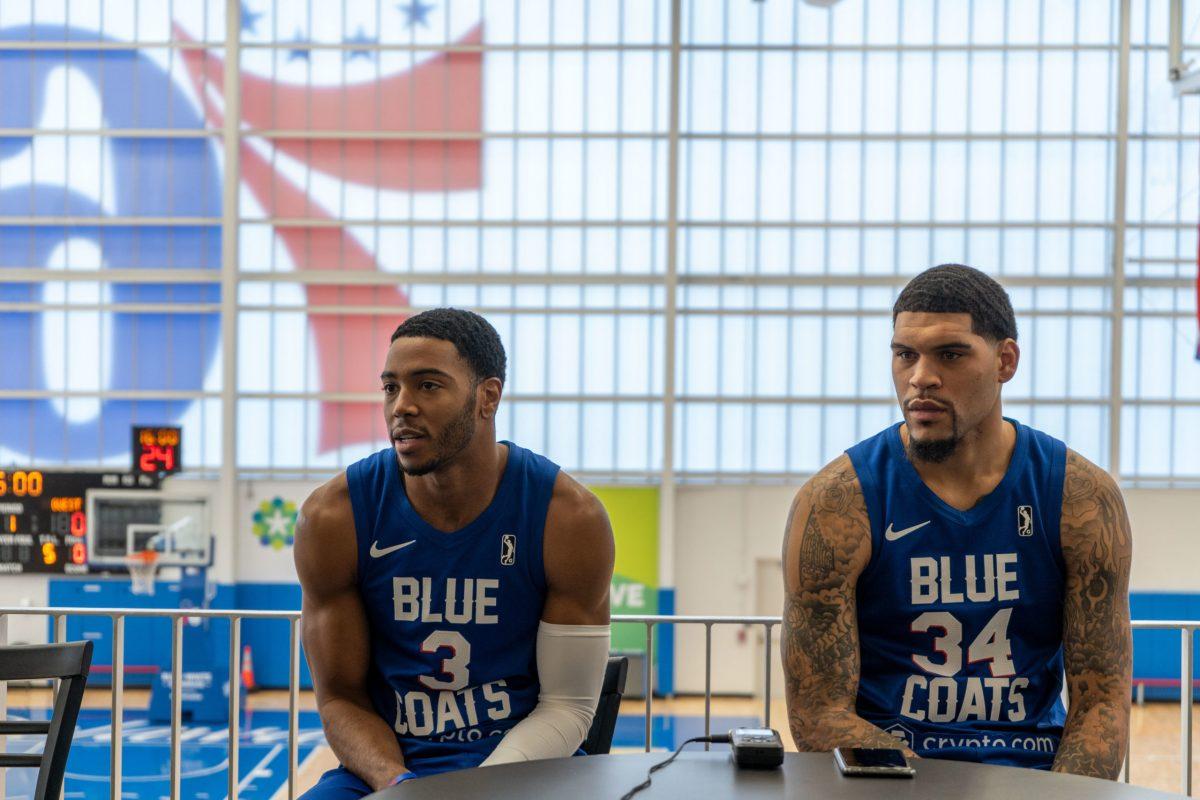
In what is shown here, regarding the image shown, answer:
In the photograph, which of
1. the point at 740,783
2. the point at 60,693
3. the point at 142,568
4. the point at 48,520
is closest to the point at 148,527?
the point at 142,568

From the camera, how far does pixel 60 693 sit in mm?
2332

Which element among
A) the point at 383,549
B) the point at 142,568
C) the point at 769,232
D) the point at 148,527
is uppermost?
the point at 769,232

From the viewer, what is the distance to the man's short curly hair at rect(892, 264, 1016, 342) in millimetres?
2328

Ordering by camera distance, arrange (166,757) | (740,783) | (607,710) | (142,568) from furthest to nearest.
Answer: (142,568)
(166,757)
(607,710)
(740,783)

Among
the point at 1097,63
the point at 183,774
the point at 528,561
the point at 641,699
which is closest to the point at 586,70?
the point at 1097,63

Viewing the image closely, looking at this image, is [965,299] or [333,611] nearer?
[965,299]

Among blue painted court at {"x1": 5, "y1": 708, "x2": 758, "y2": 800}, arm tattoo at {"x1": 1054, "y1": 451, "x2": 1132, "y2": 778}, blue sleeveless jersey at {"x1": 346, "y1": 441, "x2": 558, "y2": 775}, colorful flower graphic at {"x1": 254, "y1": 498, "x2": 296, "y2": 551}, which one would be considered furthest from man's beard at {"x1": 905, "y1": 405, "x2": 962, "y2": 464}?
colorful flower graphic at {"x1": 254, "y1": 498, "x2": 296, "y2": 551}

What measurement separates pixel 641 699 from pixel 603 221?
6.15m

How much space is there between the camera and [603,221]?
15.4 metres

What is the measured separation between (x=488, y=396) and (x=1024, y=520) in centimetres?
111

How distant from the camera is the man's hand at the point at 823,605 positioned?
7.54 ft

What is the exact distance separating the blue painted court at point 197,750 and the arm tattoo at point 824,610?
9.99 meters

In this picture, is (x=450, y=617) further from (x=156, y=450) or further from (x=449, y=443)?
(x=156, y=450)

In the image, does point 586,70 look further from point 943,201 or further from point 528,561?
point 528,561
